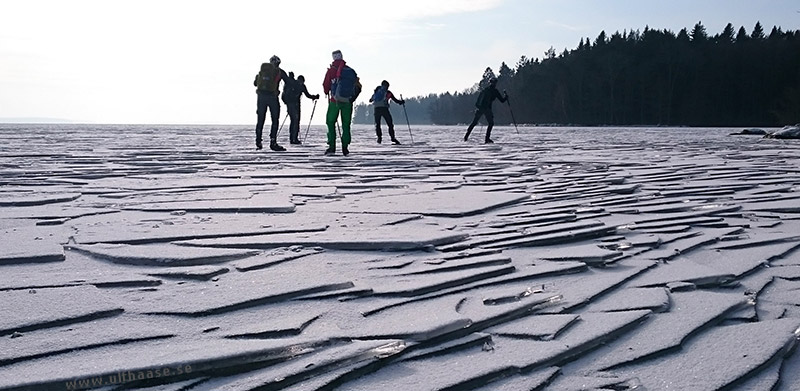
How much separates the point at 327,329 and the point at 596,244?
180cm

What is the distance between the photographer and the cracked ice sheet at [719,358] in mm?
1764

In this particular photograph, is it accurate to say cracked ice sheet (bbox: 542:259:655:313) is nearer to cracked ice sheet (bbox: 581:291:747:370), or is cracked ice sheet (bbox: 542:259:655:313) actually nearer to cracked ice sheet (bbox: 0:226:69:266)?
cracked ice sheet (bbox: 581:291:747:370)

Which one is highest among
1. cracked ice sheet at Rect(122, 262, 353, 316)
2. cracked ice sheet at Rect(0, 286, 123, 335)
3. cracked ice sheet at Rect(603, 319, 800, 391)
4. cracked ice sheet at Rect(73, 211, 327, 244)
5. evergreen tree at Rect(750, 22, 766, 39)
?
evergreen tree at Rect(750, 22, 766, 39)

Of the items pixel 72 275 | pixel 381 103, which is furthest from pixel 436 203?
pixel 381 103

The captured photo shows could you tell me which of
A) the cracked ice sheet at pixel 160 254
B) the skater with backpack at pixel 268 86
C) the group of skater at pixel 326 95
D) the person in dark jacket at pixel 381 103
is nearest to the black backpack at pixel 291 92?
the group of skater at pixel 326 95

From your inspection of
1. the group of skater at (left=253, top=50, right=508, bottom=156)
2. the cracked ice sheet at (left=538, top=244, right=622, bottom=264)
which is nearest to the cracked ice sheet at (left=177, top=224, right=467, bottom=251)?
the cracked ice sheet at (left=538, top=244, right=622, bottom=264)

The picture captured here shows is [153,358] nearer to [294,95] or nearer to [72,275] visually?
[72,275]

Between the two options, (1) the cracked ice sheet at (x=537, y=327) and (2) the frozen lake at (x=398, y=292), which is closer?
(2) the frozen lake at (x=398, y=292)

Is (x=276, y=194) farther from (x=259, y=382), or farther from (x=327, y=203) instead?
(x=259, y=382)

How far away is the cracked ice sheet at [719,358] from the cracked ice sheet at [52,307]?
1511 millimetres

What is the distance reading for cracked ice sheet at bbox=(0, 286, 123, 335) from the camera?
2.10 m

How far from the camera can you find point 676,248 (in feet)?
11.0

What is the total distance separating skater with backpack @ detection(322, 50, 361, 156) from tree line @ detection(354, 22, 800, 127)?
56815 mm

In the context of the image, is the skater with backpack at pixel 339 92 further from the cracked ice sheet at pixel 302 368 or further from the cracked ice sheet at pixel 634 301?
the cracked ice sheet at pixel 302 368
